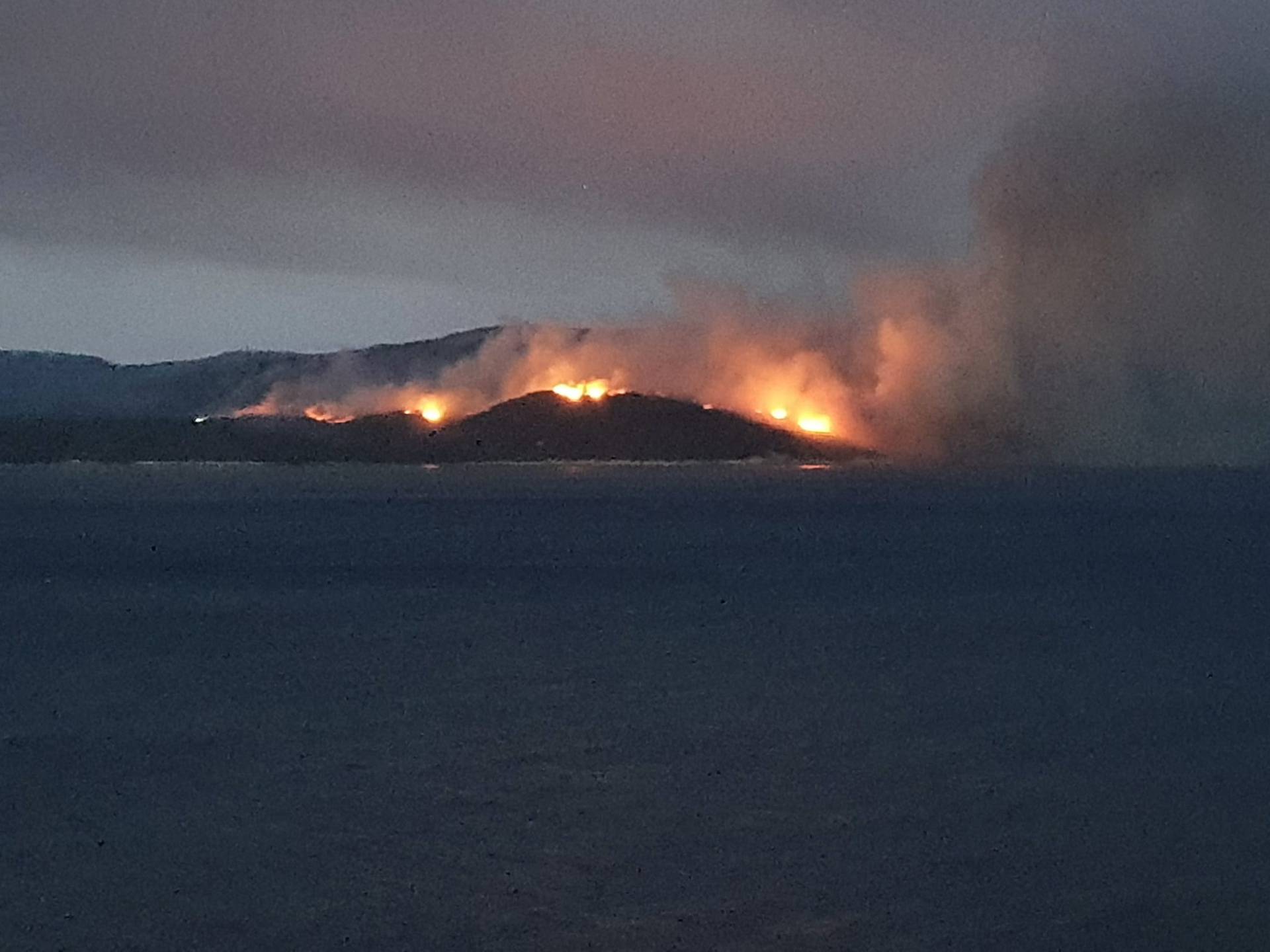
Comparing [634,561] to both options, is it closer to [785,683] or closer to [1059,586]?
[1059,586]

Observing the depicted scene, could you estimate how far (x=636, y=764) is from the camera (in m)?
28.6

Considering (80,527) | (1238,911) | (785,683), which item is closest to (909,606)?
(785,683)

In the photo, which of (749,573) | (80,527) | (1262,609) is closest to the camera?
(1262,609)

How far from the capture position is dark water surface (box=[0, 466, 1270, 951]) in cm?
1962

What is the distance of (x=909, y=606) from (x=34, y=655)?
106ft

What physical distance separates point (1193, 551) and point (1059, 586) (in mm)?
25321

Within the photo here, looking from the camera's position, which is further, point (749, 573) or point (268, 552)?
Result: point (268, 552)

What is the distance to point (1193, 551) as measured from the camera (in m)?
93.4

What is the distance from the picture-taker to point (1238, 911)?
19.6 metres

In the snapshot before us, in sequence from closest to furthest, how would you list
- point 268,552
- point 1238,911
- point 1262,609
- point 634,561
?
point 1238,911
point 1262,609
point 634,561
point 268,552

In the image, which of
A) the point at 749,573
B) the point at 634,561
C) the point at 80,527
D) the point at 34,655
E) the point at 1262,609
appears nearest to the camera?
the point at 34,655

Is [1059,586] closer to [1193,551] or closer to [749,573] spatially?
[749,573]

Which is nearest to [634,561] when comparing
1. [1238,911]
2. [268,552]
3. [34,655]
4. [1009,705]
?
[268,552]

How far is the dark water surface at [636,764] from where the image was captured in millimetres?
19625
